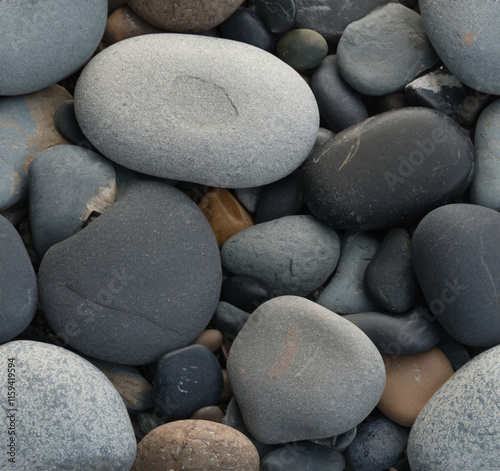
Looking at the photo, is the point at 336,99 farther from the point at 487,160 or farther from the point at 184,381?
the point at 184,381

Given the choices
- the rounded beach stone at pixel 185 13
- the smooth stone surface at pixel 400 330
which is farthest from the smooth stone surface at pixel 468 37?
the smooth stone surface at pixel 400 330

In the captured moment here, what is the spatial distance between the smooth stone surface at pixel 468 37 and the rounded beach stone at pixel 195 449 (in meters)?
1.38

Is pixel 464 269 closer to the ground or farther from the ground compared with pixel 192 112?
closer to the ground

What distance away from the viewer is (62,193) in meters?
1.86

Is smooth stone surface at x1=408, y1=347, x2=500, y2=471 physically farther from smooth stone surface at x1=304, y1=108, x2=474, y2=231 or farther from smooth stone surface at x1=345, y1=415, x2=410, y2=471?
smooth stone surface at x1=304, y1=108, x2=474, y2=231

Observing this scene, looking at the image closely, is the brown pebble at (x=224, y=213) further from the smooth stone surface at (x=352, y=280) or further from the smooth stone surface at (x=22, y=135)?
the smooth stone surface at (x=22, y=135)

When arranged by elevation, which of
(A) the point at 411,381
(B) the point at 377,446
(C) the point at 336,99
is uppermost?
(C) the point at 336,99

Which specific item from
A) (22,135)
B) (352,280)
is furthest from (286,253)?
(22,135)

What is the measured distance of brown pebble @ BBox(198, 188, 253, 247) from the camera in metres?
2.03

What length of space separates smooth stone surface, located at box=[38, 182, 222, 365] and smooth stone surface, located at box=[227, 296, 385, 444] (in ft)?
0.75

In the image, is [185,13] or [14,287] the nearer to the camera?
[14,287]

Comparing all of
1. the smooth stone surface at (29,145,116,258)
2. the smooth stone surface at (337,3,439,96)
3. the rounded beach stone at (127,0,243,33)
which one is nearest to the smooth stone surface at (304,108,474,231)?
the smooth stone surface at (337,3,439,96)

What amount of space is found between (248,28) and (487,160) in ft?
3.13

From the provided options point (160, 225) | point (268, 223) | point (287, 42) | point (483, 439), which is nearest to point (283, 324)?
point (268, 223)
